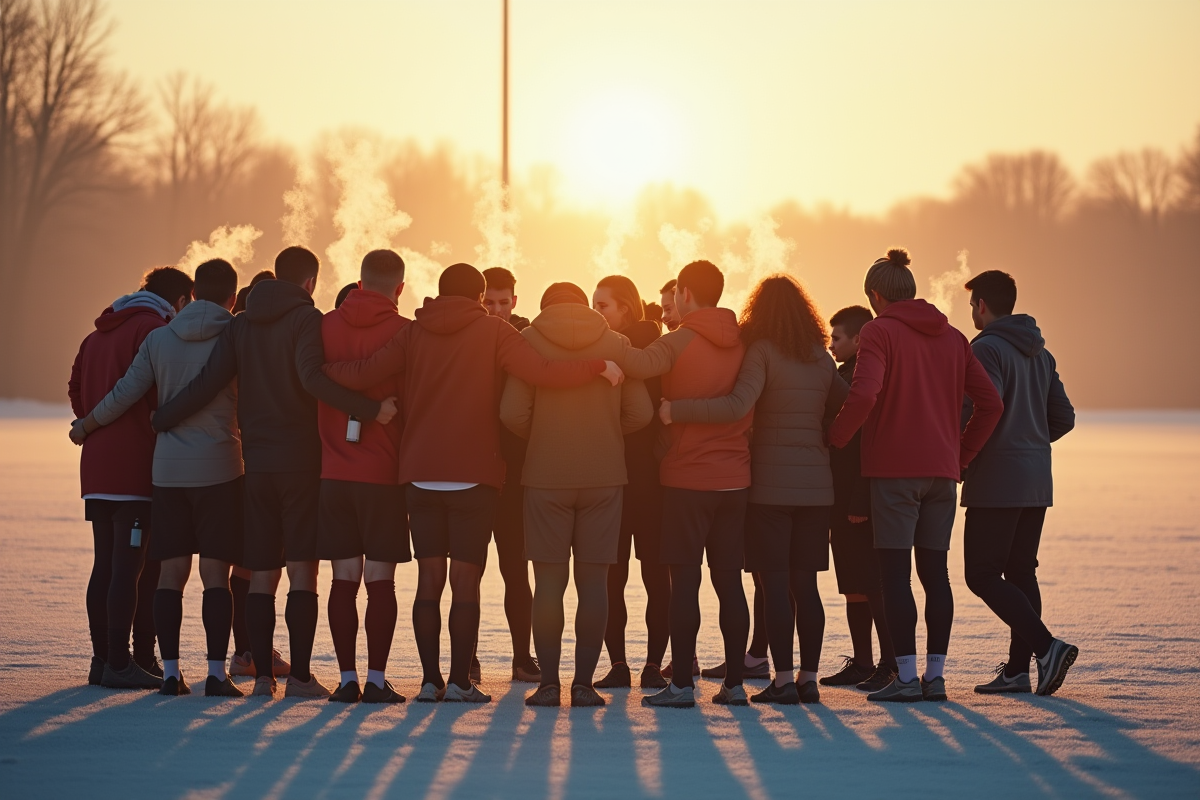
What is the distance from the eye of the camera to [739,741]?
616 cm

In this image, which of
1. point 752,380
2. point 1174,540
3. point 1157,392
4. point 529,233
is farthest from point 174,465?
point 1157,392

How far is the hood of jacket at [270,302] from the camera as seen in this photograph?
23.2ft

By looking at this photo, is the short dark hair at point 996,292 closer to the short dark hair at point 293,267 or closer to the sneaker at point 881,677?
the sneaker at point 881,677

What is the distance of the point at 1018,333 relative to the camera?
762cm

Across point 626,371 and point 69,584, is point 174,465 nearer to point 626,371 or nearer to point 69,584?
point 626,371

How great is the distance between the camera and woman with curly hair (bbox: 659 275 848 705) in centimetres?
709

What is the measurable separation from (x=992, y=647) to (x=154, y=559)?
16.3 ft

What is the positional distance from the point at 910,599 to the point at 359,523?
267 centimetres

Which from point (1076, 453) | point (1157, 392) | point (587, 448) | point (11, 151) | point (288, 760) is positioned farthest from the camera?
point (1157, 392)

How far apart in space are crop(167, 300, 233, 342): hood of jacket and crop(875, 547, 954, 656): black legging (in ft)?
11.3

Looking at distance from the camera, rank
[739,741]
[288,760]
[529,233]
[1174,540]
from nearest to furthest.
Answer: [288,760] → [739,741] → [1174,540] → [529,233]

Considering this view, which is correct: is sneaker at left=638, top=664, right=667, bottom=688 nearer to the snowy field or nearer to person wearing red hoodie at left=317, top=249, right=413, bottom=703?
the snowy field

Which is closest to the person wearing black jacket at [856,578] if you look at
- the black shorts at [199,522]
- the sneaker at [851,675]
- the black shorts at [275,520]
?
the sneaker at [851,675]

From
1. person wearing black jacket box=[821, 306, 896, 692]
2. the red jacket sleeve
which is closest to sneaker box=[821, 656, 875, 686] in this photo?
person wearing black jacket box=[821, 306, 896, 692]
